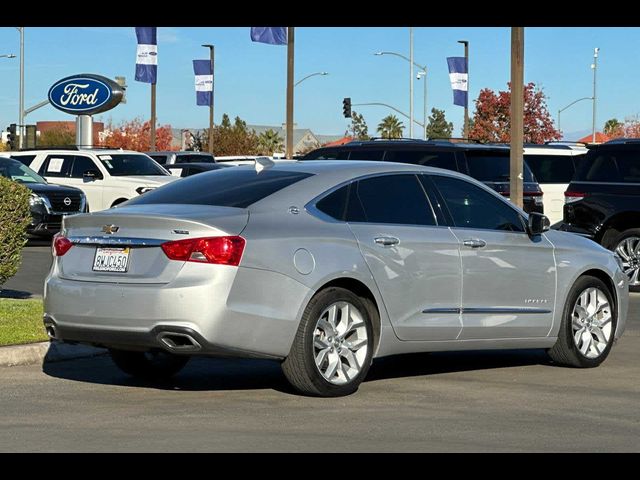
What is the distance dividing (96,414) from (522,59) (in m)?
16.2

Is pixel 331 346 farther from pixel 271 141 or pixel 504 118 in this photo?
pixel 271 141

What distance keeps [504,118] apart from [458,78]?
35.4 m

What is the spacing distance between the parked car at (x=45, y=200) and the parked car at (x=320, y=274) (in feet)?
50.6

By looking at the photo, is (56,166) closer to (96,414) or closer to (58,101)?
(58,101)

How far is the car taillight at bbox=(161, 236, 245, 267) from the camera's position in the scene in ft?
28.1

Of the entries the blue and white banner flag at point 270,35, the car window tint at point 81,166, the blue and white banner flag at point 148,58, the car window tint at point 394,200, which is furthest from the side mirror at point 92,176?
the car window tint at point 394,200

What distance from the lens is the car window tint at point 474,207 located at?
400 inches

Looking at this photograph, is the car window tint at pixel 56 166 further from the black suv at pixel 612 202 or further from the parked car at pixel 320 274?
the parked car at pixel 320 274

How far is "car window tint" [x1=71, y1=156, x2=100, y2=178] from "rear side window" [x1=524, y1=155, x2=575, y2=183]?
30.6 ft

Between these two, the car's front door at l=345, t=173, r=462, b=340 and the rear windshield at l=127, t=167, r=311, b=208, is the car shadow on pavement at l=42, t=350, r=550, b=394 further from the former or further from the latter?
the rear windshield at l=127, t=167, r=311, b=208

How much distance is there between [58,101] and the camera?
135ft

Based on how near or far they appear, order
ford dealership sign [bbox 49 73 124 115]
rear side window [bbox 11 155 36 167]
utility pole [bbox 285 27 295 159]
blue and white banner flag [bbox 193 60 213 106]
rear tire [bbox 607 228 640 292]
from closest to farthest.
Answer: rear tire [bbox 607 228 640 292] < rear side window [bbox 11 155 36 167] < utility pole [bbox 285 27 295 159] < ford dealership sign [bbox 49 73 124 115] < blue and white banner flag [bbox 193 60 213 106]

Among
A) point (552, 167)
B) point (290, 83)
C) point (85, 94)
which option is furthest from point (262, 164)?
point (85, 94)

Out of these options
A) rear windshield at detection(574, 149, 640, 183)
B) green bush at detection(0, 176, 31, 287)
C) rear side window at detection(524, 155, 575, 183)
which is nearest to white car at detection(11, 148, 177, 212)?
rear side window at detection(524, 155, 575, 183)
